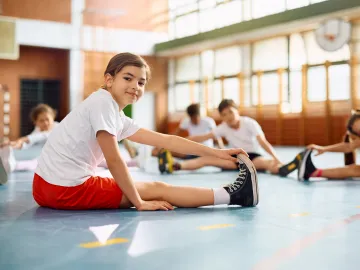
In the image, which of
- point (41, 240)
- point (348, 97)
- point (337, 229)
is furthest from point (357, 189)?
point (348, 97)

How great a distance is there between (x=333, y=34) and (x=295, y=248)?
9.30 metres

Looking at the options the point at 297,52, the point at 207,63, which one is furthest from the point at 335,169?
the point at 207,63

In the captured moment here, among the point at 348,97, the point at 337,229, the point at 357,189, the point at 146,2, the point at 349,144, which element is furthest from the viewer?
the point at 146,2

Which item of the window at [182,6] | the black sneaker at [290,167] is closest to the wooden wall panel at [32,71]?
the window at [182,6]

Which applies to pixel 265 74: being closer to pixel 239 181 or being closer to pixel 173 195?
pixel 239 181

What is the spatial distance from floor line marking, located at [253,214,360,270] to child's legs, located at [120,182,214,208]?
0.77 m

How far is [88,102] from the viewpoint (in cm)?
249

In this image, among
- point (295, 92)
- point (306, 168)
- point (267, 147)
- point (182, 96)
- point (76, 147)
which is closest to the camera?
point (76, 147)

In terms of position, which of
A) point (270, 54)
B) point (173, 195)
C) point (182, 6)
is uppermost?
point (182, 6)

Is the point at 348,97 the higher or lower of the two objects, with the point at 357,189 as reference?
higher

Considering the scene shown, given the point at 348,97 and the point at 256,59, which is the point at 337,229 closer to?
the point at 348,97

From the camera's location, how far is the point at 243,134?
206 inches

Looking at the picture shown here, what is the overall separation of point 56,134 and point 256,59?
1080cm

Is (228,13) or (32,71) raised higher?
(228,13)
